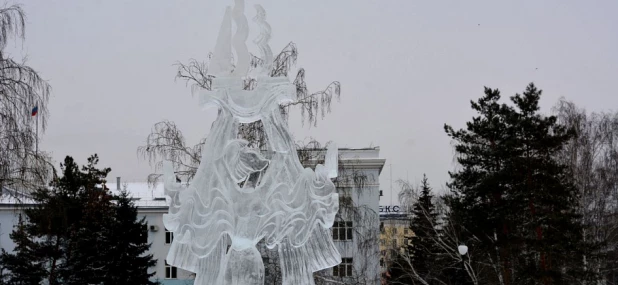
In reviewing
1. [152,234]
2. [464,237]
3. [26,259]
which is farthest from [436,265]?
[152,234]

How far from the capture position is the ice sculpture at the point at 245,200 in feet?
28.8

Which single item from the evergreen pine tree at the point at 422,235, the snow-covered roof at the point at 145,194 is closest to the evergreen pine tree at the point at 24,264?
the snow-covered roof at the point at 145,194

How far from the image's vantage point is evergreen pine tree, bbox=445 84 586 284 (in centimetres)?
1878

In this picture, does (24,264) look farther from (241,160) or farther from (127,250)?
(241,160)

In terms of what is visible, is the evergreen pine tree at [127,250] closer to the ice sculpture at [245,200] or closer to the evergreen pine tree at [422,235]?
the evergreen pine tree at [422,235]

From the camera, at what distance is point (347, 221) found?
17.5 meters

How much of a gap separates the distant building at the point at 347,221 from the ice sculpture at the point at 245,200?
5.88m

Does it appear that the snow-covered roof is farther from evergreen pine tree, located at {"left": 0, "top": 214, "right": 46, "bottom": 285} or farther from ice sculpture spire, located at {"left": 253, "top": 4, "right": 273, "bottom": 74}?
ice sculpture spire, located at {"left": 253, "top": 4, "right": 273, "bottom": 74}

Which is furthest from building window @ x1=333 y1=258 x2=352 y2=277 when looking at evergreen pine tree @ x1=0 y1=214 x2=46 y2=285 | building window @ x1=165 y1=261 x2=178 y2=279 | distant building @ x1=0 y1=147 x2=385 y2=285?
building window @ x1=165 y1=261 x2=178 y2=279

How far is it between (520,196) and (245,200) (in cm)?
1218

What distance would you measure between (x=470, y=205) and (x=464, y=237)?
0.87 m

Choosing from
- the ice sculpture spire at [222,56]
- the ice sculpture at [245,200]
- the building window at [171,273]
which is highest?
the ice sculpture spire at [222,56]

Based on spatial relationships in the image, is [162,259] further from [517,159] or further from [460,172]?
[517,159]

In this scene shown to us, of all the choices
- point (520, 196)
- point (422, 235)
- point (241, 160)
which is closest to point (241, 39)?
point (241, 160)
